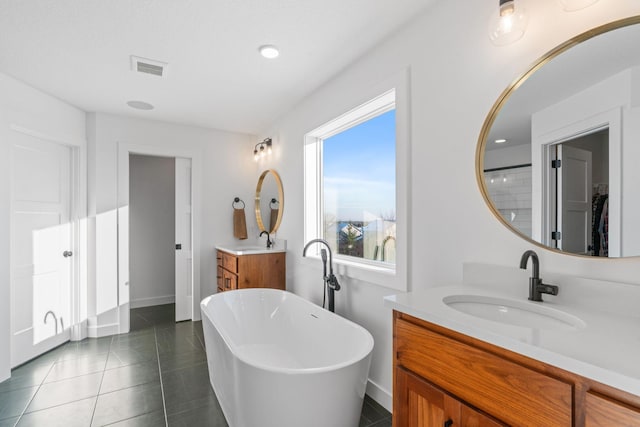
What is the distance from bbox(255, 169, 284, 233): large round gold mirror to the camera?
12.1 ft

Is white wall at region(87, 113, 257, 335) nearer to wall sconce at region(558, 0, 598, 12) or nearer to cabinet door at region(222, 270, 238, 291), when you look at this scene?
cabinet door at region(222, 270, 238, 291)

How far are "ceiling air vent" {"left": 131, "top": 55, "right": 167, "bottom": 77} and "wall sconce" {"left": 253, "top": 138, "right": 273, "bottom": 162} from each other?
145 cm

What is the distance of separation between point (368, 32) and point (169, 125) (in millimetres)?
2876

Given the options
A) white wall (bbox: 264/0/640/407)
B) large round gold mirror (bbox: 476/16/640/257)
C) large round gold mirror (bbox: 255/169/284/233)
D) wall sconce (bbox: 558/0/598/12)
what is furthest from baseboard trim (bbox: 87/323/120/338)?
wall sconce (bbox: 558/0/598/12)

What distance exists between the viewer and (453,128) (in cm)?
164

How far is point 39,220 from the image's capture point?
2971mm

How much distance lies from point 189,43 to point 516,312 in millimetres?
2397

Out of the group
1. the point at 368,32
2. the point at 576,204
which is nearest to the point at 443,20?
the point at 368,32

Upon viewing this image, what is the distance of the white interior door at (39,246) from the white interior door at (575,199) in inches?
148

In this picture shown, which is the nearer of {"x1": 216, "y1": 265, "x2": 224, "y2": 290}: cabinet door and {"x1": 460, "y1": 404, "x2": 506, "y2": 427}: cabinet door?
{"x1": 460, "y1": 404, "x2": 506, "y2": 427}: cabinet door

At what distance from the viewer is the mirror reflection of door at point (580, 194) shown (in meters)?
1.10

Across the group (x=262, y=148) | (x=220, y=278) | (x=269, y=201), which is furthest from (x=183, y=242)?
(x=262, y=148)

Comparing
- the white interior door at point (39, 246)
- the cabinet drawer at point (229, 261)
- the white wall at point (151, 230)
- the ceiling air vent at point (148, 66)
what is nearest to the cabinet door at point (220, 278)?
the cabinet drawer at point (229, 261)

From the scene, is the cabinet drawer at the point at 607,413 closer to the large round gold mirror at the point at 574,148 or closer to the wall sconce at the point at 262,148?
the large round gold mirror at the point at 574,148
